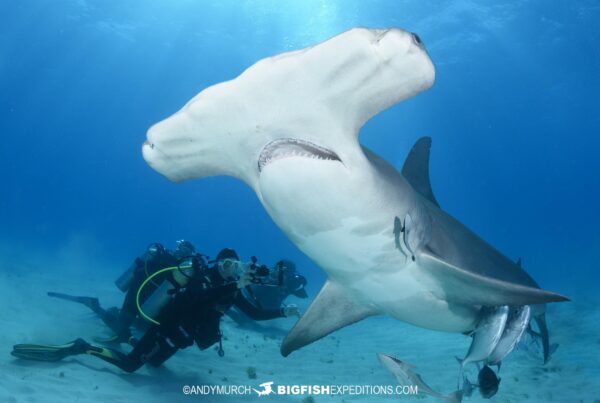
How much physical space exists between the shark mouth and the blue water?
84.4 feet

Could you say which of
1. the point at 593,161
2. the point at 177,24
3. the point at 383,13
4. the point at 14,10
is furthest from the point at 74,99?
the point at 593,161

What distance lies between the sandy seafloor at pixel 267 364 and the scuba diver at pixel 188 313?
240 millimetres

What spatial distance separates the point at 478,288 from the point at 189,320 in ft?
13.3

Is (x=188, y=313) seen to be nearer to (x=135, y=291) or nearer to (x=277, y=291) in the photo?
(x=135, y=291)

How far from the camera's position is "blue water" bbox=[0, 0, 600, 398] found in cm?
3406

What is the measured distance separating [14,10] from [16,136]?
7827cm

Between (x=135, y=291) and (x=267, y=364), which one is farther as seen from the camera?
(x=267, y=364)

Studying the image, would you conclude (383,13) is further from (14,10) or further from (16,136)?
(16,136)

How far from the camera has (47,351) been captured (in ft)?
20.2

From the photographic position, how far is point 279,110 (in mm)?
2242

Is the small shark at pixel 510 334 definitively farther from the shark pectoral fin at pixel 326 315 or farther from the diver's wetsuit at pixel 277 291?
the diver's wetsuit at pixel 277 291

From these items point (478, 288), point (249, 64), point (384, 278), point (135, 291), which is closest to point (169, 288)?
point (135, 291)

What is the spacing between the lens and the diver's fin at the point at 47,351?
6.06 metres

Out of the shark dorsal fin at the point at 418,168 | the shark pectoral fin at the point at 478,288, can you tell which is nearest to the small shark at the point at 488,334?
the shark pectoral fin at the point at 478,288
